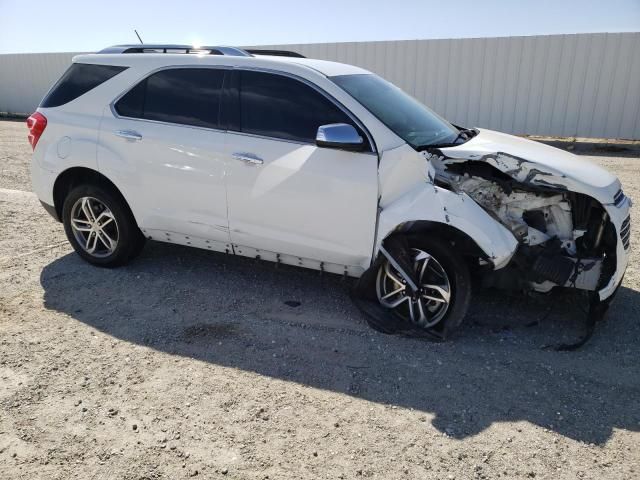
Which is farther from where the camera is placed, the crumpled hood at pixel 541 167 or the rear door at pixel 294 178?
the rear door at pixel 294 178

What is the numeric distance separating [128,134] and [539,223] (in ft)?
11.0

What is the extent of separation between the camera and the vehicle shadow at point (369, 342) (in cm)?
309

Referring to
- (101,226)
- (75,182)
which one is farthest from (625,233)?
(75,182)

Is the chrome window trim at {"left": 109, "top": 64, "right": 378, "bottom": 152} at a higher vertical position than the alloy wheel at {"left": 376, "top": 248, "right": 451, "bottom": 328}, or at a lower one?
higher

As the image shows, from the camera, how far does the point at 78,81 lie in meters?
4.77

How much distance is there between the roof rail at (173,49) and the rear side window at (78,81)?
0.87 feet

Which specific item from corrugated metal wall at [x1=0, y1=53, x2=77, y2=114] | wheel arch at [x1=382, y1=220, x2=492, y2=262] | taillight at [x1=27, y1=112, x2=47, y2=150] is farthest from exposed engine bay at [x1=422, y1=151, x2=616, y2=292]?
corrugated metal wall at [x1=0, y1=53, x2=77, y2=114]

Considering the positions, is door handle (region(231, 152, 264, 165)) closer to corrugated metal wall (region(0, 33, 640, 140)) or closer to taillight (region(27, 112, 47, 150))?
taillight (region(27, 112, 47, 150))

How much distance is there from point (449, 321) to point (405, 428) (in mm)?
1013

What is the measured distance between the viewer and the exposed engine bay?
3520mm

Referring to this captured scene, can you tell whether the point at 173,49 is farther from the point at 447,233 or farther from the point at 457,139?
the point at 447,233

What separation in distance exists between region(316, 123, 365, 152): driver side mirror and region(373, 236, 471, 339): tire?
0.77 m

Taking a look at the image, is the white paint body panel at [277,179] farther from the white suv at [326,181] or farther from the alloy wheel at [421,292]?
the alloy wheel at [421,292]

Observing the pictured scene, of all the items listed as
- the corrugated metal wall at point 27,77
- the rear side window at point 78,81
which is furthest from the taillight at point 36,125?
the corrugated metal wall at point 27,77
